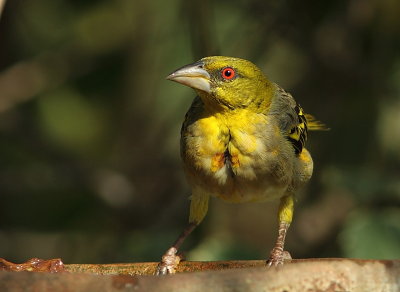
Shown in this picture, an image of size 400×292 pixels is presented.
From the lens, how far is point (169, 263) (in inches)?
151

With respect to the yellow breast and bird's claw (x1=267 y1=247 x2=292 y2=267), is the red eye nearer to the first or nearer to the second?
the yellow breast

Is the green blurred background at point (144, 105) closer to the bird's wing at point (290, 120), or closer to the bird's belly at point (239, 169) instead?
the bird's wing at point (290, 120)

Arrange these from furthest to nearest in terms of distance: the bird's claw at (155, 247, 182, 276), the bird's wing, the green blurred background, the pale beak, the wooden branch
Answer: the green blurred background → the bird's wing → the pale beak → the bird's claw at (155, 247, 182, 276) → the wooden branch

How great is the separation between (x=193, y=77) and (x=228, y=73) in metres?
0.23

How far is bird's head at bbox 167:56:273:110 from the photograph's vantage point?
386cm

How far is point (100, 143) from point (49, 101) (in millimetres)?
803

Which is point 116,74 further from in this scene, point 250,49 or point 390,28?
point 390,28

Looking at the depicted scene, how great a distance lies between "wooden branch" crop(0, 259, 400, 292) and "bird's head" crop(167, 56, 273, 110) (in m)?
1.64

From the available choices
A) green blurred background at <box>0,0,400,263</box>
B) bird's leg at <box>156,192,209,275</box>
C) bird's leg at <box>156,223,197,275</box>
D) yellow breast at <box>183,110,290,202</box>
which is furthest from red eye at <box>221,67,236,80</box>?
green blurred background at <box>0,0,400,263</box>

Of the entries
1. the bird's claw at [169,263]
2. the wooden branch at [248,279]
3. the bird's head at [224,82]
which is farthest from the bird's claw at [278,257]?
the wooden branch at [248,279]

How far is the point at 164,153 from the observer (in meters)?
6.83

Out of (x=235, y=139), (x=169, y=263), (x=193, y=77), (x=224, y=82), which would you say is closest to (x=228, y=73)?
(x=224, y=82)

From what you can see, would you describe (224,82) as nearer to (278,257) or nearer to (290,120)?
(290,120)

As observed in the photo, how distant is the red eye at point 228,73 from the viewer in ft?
13.0
